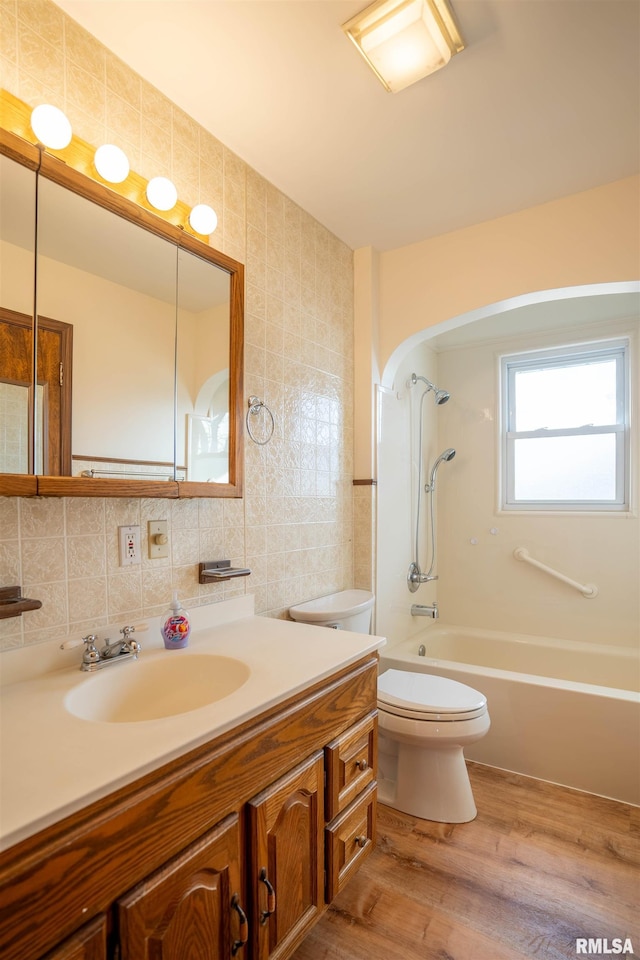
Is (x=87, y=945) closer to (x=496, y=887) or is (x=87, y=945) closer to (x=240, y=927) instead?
(x=240, y=927)

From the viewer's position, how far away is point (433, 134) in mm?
1727

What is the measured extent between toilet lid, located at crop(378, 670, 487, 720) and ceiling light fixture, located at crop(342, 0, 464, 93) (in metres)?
2.14

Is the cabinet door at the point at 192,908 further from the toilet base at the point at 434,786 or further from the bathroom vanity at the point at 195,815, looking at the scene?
the toilet base at the point at 434,786

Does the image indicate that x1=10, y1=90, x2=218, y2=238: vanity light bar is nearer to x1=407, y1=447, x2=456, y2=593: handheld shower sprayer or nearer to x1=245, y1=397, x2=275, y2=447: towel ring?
x1=245, y1=397, x2=275, y2=447: towel ring

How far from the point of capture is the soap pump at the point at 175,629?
4.52ft

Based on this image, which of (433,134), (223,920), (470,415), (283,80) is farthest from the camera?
(470,415)

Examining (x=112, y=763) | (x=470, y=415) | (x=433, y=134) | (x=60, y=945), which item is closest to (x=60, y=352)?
(x=112, y=763)

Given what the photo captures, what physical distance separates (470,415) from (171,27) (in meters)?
2.65

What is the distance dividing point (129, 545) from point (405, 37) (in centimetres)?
162

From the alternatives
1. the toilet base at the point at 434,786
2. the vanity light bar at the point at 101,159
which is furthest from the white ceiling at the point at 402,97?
the toilet base at the point at 434,786

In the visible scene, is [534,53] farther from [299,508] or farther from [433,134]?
[299,508]

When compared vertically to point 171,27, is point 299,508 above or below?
below

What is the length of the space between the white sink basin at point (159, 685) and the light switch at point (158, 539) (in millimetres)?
293

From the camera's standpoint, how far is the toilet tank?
1938 mm
